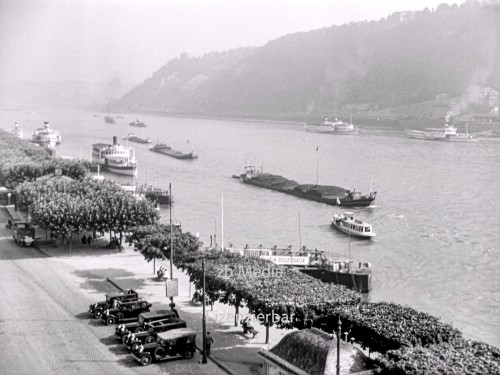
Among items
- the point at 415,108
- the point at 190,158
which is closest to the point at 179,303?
the point at 190,158

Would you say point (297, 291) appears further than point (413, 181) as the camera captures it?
No

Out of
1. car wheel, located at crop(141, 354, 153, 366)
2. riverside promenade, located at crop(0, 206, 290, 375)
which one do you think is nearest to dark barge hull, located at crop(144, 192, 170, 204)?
riverside promenade, located at crop(0, 206, 290, 375)

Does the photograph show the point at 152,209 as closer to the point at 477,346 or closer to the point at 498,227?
the point at 477,346

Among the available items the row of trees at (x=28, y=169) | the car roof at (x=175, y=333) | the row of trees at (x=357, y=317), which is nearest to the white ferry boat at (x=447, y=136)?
the row of trees at (x=28, y=169)

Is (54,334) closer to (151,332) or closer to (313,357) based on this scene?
(151,332)

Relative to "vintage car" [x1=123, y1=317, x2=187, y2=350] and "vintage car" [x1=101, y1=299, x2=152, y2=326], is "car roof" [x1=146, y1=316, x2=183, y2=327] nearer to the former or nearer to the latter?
"vintage car" [x1=123, y1=317, x2=187, y2=350]

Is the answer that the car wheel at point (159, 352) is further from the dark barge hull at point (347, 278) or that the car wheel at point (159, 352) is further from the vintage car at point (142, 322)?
the dark barge hull at point (347, 278)
